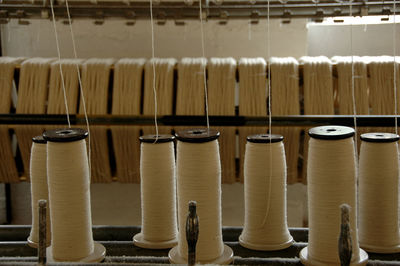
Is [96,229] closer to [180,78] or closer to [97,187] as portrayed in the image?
[180,78]

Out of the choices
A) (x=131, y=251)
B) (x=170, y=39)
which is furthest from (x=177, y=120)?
(x=131, y=251)

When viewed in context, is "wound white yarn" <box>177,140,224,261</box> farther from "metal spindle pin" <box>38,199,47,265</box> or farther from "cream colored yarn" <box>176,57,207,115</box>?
"cream colored yarn" <box>176,57,207,115</box>

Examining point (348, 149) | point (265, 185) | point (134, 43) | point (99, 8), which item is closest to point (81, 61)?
point (99, 8)

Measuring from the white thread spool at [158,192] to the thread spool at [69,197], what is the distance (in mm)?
192

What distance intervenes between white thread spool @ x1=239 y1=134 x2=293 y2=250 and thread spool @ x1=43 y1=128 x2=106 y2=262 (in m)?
0.47

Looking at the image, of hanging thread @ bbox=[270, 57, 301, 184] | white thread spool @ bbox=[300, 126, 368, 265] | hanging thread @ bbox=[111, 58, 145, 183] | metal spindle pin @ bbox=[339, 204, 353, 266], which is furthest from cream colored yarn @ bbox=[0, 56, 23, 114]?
metal spindle pin @ bbox=[339, 204, 353, 266]

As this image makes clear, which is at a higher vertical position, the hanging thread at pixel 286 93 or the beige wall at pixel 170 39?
the beige wall at pixel 170 39

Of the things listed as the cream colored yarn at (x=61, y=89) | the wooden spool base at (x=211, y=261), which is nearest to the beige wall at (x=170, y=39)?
the cream colored yarn at (x=61, y=89)

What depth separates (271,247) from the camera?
161cm

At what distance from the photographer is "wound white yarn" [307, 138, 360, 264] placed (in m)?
1.39

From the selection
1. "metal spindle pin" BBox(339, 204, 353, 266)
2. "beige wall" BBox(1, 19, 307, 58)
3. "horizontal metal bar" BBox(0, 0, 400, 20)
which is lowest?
"metal spindle pin" BBox(339, 204, 353, 266)

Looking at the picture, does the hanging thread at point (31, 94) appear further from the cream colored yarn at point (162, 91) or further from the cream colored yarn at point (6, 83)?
the cream colored yarn at point (162, 91)

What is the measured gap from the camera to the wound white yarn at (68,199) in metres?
1.47

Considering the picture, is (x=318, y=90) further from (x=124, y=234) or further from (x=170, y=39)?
(x=124, y=234)
